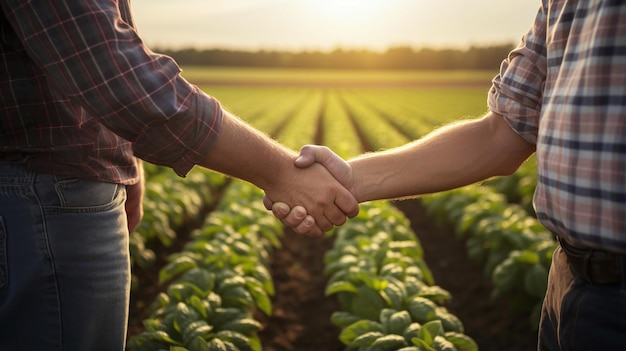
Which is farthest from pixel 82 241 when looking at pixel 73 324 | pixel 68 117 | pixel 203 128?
pixel 203 128

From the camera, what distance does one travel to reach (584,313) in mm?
1634

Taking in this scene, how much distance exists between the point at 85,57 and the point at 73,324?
888 millimetres

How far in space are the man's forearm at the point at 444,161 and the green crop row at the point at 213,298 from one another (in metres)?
1.03

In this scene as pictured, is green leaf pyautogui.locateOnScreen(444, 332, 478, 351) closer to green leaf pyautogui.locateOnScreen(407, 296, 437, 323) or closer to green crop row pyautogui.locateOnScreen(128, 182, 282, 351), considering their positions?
green leaf pyautogui.locateOnScreen(407, 296, 437, 323)

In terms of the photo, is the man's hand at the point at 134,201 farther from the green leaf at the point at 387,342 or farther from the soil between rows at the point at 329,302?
the soil between rows at the point at 329,302

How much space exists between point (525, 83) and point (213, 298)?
7.35ft

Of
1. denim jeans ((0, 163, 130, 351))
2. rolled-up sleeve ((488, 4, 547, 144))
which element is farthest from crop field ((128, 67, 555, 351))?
rolled-up sleeve ((488, 4, 547, 144))

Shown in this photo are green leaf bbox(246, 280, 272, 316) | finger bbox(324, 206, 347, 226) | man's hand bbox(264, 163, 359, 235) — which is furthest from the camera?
green leaf bbox(246, 280, 272, 316)

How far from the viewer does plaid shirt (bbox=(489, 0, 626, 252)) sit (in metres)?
1.52

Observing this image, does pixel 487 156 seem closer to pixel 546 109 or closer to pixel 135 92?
pixel 546 109

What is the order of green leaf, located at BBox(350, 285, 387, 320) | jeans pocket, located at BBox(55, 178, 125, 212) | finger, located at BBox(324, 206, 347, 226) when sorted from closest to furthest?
→ jeans pocket, located at BBox(55, 178, 125, 212) < finger, located at BBox(324, 206, 347, 226) < green leaf, located at BBox(350, 285, 387, 320)

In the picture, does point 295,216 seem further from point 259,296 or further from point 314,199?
point 259,296

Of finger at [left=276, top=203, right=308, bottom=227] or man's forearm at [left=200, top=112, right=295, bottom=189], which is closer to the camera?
man's forearm at [left=200, top=112, right=295, bottom=189]

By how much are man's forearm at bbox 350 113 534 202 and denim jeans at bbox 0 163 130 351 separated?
1306mm
